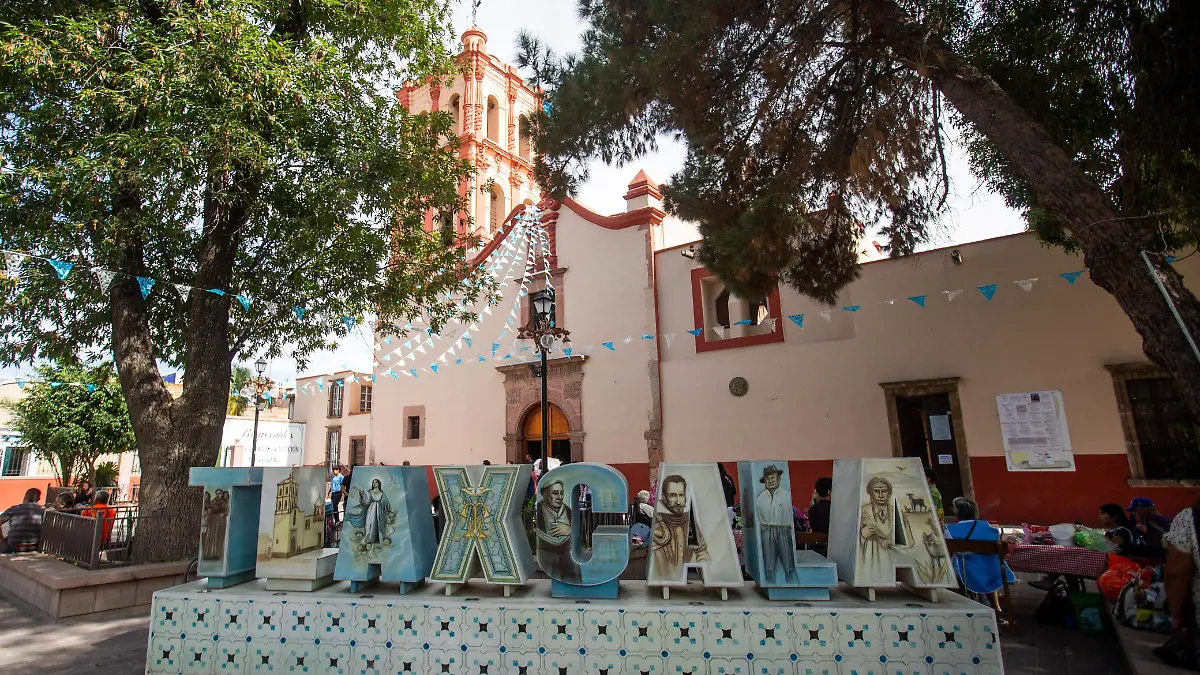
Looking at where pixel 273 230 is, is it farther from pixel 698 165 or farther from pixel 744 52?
pixel 744 52

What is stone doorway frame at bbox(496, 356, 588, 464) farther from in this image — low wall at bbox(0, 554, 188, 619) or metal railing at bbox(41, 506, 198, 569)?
low wall at bbox(0, 554, 188, 619)

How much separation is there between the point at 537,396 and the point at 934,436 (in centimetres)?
815

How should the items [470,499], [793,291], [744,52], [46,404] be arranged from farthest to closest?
1. [46,404]
2. [793,291]
3. [744,52]
4. [470,499]

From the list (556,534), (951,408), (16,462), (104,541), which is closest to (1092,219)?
(556,534)

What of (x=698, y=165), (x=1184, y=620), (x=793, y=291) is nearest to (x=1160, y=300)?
(x=1184, y=620)

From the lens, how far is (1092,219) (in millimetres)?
4512

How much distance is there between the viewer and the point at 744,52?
21.5ft

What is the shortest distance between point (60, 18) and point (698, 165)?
630cm

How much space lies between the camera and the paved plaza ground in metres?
4.14

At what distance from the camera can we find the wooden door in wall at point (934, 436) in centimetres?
1025

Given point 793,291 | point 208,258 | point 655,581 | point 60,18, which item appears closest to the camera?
point 655,581

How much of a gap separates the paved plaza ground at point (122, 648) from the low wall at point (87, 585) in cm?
19

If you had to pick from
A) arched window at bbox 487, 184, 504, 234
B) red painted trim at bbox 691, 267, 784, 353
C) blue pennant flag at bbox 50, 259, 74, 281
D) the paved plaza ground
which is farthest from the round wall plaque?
arched window at bbox 487, 184, 504, 234

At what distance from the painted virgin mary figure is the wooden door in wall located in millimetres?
9049
